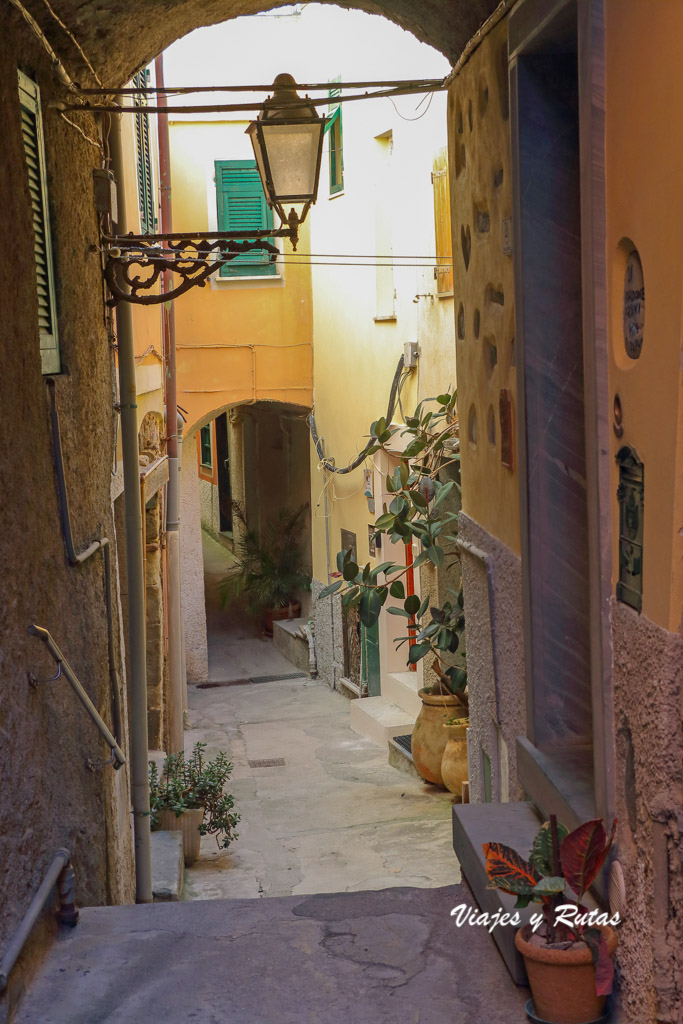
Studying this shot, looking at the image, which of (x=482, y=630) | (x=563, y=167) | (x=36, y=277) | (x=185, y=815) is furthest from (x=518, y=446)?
(x=185, y=815)

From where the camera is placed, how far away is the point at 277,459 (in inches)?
740

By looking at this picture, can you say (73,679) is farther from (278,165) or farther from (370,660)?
(370,660)

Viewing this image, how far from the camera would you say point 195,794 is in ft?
28.6

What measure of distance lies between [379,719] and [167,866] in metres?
4.61

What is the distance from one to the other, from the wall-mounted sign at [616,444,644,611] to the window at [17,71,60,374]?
294 centimetres

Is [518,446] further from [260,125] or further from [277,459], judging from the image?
[277,459]

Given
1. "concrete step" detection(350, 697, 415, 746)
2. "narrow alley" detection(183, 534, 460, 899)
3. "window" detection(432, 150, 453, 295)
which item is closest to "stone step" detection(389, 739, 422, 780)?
"narrow alley" detection(183, 534, 460, 899)

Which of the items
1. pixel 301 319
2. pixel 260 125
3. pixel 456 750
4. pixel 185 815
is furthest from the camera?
pixel 301 319

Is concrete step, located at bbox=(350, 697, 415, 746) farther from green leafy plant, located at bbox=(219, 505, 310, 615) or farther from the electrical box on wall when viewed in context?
green leafy plant, located at bbox=(219, 505, 310, 615)

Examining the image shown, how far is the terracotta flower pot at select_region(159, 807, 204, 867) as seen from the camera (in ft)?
27.4

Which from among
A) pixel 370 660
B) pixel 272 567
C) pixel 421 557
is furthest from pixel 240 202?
pixel 421 557

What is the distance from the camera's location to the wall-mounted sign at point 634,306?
2.83m

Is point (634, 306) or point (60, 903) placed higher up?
point (634, 306)

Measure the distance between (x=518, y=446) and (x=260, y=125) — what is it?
272 cm
